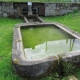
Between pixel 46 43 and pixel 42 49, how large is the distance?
2.22 feet

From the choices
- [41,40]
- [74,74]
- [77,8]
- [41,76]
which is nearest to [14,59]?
[41,76]

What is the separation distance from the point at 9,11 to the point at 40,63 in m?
9.69

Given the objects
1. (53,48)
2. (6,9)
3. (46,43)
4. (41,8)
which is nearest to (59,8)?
(41,8)

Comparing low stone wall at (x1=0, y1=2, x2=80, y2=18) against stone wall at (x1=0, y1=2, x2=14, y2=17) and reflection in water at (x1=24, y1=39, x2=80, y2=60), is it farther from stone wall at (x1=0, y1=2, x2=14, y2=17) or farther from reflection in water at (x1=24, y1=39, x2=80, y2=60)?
reflection in water at (x1=24, y1=39, x2=80, y2=60)

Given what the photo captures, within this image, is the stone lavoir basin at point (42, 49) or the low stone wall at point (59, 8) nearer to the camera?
the stone lavoir basin at point (42, 49)

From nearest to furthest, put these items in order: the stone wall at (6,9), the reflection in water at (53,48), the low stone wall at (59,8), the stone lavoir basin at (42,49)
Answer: the stone lavoir basin at (42,49), the reflection in water at (53,48), the stone wall at (6,9), the low stone wall at (59,8)

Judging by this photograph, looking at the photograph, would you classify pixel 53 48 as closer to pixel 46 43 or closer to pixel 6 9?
pixel 46 43

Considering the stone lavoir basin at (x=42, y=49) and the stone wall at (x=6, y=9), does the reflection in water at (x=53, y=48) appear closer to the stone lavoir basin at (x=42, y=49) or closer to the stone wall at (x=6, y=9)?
the stone lavoir basin at (x=42, y=49)

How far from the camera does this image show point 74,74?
3652 millimetres

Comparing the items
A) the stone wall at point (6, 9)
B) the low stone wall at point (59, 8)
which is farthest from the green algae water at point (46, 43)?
the low stone wall at point (59, 8)

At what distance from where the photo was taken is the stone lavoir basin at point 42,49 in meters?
3.32

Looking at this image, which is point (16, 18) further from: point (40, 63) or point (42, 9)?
point (40, 63)

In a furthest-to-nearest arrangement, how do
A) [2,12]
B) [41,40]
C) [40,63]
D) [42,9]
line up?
[42,9] < [2,12] < [41,40] < [40,63]

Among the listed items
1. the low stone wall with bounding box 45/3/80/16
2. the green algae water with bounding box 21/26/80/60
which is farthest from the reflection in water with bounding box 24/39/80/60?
the low stone wall with bounding box 45/3/80/16
